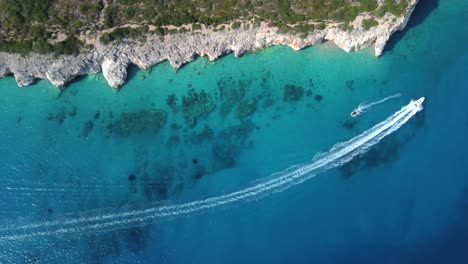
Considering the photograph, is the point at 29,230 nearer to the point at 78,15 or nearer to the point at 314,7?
the point at 78,15

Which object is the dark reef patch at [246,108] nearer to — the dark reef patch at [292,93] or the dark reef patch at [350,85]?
the dark reef patch at [292,93]

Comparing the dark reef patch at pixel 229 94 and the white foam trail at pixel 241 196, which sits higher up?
the dark reef patch at pixel 229 94

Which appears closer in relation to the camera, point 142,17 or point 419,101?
point 142,17

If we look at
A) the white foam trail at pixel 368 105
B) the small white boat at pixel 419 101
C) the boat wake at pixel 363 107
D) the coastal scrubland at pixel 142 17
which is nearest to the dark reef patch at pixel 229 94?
the coastal scrubland at pixel 142 17

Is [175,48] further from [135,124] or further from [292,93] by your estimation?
[292,93]

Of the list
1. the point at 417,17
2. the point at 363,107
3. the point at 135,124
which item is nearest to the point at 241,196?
the point at 135,124
